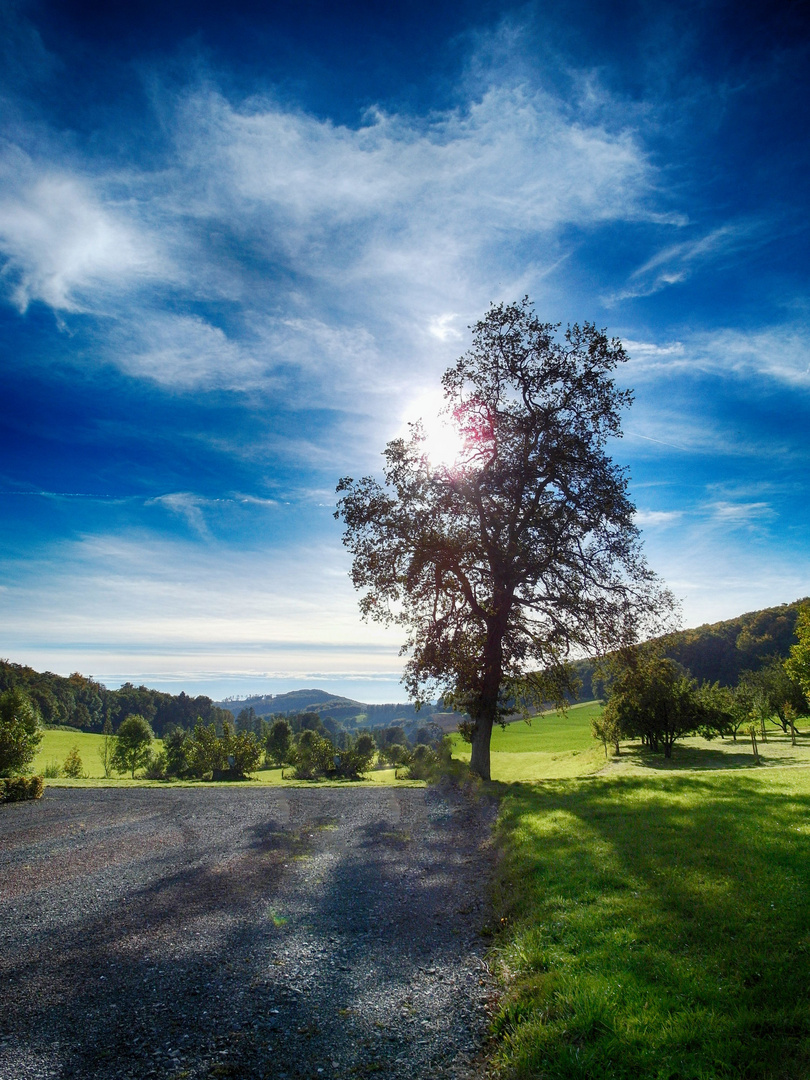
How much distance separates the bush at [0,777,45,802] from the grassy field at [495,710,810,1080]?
58.5ft

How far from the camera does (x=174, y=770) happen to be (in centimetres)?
6334

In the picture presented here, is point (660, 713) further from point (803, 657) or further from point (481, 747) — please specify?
point (481, 747)

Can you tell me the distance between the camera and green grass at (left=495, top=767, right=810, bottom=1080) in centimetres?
365

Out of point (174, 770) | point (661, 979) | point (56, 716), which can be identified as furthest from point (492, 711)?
point (56, 716)

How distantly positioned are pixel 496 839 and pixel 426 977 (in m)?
6.47

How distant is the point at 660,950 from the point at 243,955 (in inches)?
180

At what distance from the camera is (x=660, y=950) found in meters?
4.98

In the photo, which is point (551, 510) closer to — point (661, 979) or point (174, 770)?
point (661, 979)

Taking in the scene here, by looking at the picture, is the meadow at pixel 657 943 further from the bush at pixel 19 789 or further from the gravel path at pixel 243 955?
the bush at pixel 19 789

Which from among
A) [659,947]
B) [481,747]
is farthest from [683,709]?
[659,947]

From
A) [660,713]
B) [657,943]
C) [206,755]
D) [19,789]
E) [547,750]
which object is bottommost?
[547,750]

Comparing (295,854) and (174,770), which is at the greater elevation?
(295,854)

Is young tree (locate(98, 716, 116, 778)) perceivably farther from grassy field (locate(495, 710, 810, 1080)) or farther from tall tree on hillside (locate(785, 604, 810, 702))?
tall tree on hillside (locate(785, 604, 810, 702))

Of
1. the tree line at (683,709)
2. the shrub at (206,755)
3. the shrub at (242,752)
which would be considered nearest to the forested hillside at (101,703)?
the shrub at (206,755)
